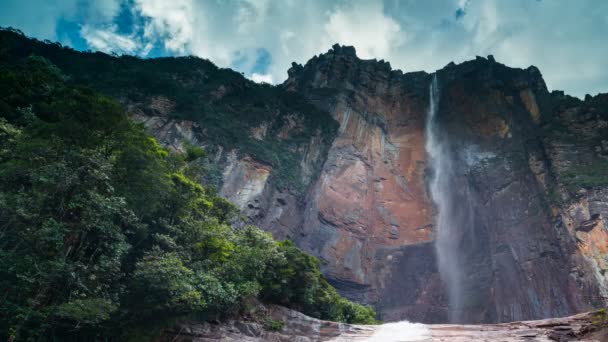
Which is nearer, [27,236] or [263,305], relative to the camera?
[27,236]

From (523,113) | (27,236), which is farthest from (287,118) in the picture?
(27,236)

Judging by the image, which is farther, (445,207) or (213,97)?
(445,207)

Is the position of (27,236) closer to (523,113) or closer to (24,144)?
(24,144)

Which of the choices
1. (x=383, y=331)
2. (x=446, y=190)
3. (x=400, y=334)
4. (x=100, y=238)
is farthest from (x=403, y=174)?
(x=100, y=238)

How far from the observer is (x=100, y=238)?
11695 mm

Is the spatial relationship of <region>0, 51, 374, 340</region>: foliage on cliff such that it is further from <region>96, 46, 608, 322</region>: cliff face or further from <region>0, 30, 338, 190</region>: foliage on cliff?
<region>0, 30, 338, 190</region>: foliage on cliff

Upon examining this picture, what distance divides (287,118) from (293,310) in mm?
23834

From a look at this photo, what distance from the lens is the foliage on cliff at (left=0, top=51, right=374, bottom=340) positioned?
31.8 ft

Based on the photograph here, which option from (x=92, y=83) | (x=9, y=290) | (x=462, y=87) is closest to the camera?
(x=9, y=290)

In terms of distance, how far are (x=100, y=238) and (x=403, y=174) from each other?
3550cm

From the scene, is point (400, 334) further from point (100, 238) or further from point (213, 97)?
point (213, 97)

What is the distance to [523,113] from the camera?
38719 millimetres

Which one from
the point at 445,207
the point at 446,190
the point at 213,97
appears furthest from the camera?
the point at 446,190

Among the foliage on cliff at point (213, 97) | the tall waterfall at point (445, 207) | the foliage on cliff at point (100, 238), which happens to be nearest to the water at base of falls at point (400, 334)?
the foliage on cliff at point (100, 238)
